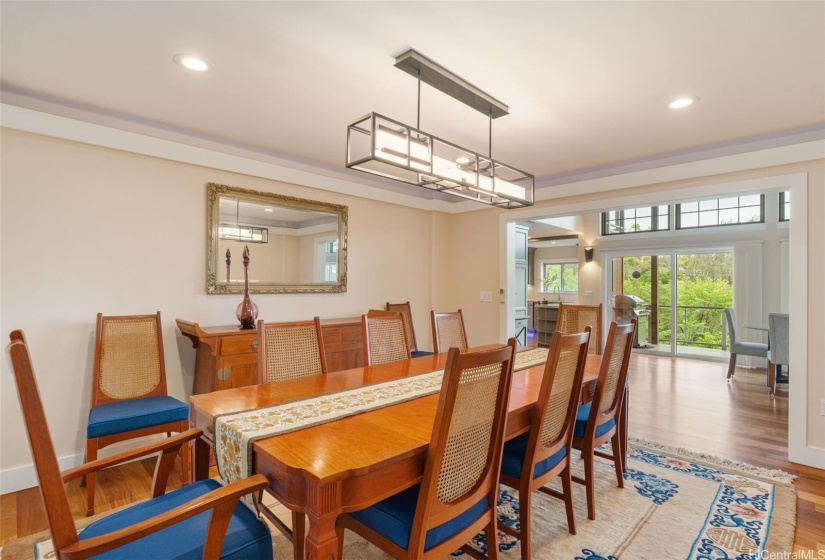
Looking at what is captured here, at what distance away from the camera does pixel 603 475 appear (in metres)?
2.77

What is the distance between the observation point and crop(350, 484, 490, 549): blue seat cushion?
1347mm

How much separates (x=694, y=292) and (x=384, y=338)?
6.65 meters

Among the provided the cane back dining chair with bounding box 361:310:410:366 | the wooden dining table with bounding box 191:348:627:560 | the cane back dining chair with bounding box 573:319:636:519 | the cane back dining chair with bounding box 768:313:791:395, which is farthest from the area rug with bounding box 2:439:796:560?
the cane back dining chair with bounding box 768:313:791:395

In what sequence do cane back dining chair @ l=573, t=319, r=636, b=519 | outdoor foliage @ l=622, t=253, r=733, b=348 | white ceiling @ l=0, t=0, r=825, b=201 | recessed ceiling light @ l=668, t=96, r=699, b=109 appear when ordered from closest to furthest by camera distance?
white ceiling @ l=0, t=0, r=825, b=201, cane back dining chair @ l=573, t=319, r=636, b=519, recessed ceiling light @ l=668, t=96, r=699, b=109, outdoor foliage @ l=622, t=253, r=733, b=348

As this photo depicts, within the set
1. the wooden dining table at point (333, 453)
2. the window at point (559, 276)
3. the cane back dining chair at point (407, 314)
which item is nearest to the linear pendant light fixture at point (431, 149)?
the wooden dining table at point (333, 453)

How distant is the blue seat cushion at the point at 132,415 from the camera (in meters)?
2.32

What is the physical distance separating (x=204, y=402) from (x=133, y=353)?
1419mm

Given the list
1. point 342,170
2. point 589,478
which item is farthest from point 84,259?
point 589,478

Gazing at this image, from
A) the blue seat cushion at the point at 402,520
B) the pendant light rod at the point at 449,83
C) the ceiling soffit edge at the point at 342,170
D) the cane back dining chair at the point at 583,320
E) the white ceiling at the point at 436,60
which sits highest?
the white ceiling at the point at 436,60

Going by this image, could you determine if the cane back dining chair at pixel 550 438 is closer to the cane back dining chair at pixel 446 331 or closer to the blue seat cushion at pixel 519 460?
the blue seat cushion at pixel 519 460

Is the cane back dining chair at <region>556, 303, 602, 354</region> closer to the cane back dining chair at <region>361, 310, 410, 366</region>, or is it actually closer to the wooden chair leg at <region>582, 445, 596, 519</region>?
the wooden chair leg at <region>582, 445, 596, 519</region>

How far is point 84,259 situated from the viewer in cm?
276

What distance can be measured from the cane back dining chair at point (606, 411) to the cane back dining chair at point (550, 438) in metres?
0.21

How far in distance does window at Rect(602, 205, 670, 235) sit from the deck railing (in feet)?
4.79
